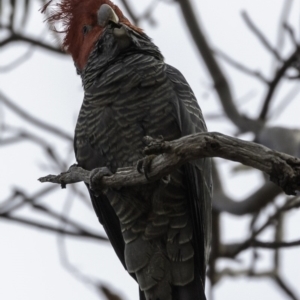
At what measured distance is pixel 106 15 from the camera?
5273 mm

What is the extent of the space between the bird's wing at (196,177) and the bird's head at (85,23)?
65cm

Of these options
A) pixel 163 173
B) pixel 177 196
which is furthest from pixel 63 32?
pixel 163 173

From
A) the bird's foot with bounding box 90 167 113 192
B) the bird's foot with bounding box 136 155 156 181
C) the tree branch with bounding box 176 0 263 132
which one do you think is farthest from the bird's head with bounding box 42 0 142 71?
A: the tree branch with bounding box 176 0 263 132

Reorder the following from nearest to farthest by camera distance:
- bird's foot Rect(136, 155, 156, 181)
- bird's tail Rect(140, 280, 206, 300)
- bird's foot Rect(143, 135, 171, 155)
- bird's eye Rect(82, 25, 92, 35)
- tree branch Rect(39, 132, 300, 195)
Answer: tree branch Rect(39, 132, 300, 195)
bird's foot Rect(143, 135, 171, 155)
bird's foot Rect(136, 155, 156, 181)
bird's tail Rect(140, 280, 206, 300)
bird's eye Rect(82, 25, 92, 35)

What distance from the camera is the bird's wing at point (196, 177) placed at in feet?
15.4

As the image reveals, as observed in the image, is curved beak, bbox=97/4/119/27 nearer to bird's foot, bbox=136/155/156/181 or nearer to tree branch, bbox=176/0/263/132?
bird's foot, bbox=136/155/156/181

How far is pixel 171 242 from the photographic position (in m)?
4.85

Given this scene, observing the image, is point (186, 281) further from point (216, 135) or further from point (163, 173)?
point (216, 135)

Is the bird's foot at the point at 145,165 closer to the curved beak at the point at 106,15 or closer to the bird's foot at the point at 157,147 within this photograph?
the bird's foot at the point at 157,147

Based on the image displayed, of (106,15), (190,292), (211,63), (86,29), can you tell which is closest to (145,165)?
(190,292)

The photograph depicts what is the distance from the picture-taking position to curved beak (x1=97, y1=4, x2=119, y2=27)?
5270 mm

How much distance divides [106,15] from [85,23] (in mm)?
293

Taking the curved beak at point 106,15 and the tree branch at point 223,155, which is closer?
the tree branch at point 223,155

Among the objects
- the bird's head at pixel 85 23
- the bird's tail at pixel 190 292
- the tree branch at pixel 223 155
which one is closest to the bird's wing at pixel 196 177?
the bird's tail at pixel 190 292
